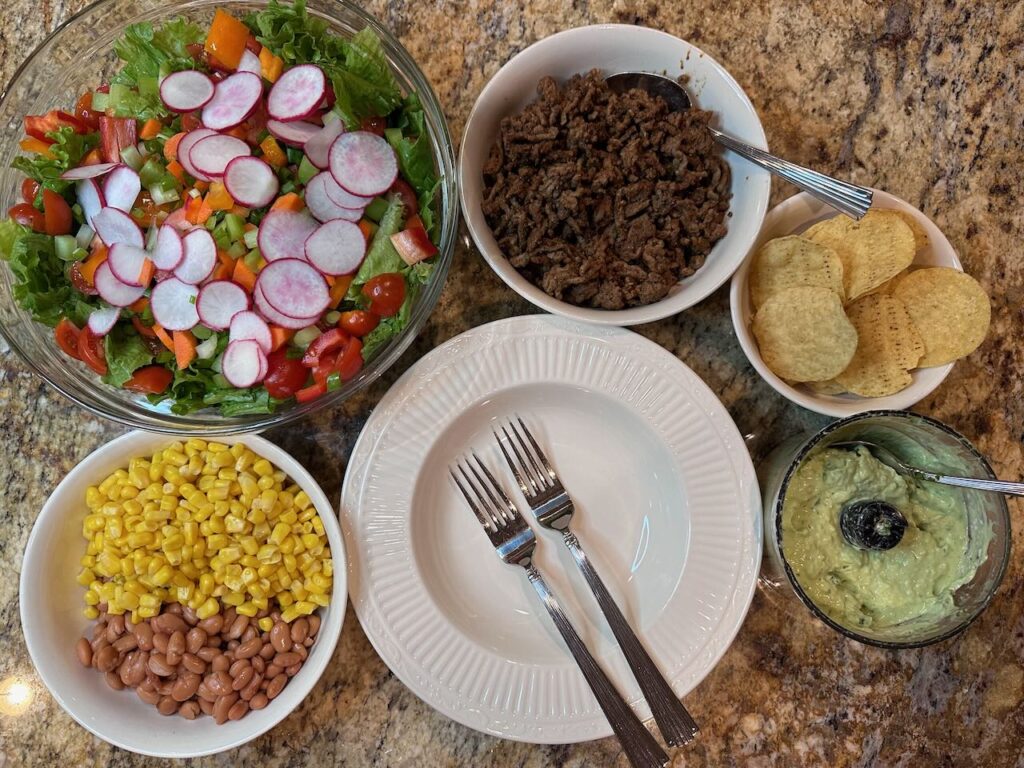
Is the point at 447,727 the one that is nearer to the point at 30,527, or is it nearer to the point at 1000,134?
the point at 30,527

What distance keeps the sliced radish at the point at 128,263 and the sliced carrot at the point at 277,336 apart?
315 millimetres

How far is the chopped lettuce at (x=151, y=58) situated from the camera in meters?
1.57

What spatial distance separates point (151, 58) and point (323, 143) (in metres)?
0.48

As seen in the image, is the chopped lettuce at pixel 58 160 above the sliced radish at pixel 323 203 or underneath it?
above

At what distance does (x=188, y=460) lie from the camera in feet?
5.59

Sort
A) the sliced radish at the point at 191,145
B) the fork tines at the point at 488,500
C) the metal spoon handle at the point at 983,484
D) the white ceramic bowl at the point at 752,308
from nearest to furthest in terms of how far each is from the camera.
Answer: the metal spoon handle at the point at 983,484
the sliced radish at the point at 191,145
the white ceramic bowl at the point at 752,308
the fork tines at the point at 488,500

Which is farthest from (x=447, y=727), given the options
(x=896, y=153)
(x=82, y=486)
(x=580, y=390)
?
(x=896, y=153)

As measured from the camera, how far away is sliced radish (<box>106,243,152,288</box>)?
1512mm

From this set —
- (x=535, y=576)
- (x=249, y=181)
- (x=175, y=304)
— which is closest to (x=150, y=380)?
(x=175, y=304)

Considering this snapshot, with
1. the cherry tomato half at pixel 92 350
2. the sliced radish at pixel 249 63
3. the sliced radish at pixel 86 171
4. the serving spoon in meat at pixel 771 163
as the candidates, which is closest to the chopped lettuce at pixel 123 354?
the cherry tomato half at pixel 92 350

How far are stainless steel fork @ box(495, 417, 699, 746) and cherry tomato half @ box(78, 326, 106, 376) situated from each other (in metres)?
0.95

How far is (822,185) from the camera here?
1568 mm

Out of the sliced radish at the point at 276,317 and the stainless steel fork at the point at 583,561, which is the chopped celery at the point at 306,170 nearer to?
the sliced radish at the point at 276,317

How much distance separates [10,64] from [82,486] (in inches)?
46.2
